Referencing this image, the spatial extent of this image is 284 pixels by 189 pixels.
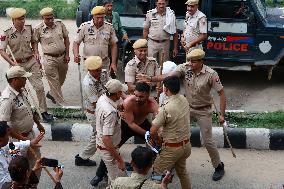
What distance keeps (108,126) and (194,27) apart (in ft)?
12.0

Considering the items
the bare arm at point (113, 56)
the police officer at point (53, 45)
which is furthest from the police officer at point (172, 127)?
the police officer at point (53, 45)

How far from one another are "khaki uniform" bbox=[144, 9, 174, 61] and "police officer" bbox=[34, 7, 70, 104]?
1384 mm

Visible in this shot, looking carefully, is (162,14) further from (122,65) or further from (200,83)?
(200,83)

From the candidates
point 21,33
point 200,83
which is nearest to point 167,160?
point 200,83

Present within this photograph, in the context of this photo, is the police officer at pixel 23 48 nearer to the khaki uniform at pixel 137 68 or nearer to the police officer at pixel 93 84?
the police officer at pixel 93 84

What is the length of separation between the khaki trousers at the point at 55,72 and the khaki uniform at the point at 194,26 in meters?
2.03

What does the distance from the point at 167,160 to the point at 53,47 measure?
11.2ft

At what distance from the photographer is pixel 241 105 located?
8711 millimetres

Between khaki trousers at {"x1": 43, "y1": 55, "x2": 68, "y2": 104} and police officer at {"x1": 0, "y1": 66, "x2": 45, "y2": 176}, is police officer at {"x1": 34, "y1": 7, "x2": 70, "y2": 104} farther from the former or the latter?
police officer at {"x1": 0, "y1": 66, "x2": 45, "y2": 176}

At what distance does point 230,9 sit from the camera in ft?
29.3

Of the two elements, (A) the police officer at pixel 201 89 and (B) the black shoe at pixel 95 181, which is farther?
(B) the black shoe at pixel 95 181

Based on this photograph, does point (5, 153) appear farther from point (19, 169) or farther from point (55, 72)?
point (55, 72)

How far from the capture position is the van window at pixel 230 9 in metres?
8.79

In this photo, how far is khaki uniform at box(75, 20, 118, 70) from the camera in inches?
305
